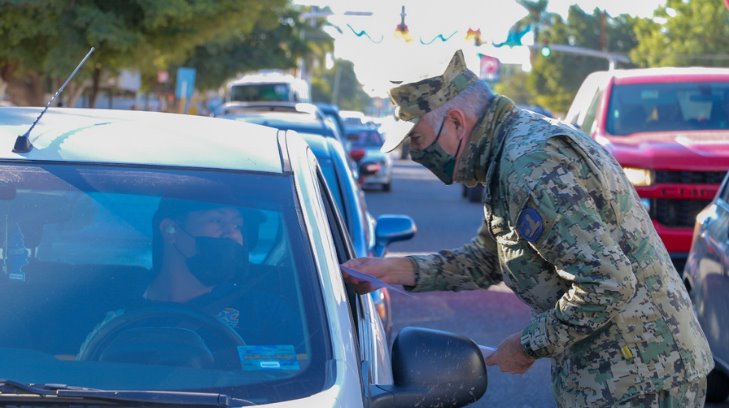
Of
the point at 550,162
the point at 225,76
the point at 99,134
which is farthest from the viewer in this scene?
the point at 225,76

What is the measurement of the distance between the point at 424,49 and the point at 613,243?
30.4 inches

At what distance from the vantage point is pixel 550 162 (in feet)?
10.4

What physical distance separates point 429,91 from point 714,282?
3743mm

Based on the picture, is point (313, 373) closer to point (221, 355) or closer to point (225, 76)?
point (221, 355)

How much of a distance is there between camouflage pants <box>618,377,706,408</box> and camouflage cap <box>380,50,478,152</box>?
94cm

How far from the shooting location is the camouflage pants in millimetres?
3311

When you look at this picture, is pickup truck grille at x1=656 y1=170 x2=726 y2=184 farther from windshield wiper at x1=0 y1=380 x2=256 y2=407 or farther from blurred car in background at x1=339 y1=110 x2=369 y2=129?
blurred car in background at x1=339 y1=110 x2=369 y2=129

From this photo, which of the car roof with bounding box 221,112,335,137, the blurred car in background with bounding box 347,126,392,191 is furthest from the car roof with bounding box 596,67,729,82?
the blurred car in background with bounding box 347,126,392,191

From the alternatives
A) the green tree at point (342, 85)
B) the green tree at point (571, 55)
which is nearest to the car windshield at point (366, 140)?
the green tree at point (571, 55)

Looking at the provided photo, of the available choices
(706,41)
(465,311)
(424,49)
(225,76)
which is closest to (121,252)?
(424,49)

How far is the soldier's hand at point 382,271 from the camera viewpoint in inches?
147

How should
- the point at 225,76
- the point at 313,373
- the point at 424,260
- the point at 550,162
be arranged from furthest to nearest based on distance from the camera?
the point at 225,76 → the point at 424,260 → the point at 550,162 → the point at 313,373

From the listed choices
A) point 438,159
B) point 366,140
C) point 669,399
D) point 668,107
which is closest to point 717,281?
point 669,399

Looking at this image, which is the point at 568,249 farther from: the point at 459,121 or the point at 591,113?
the point at 591,113
